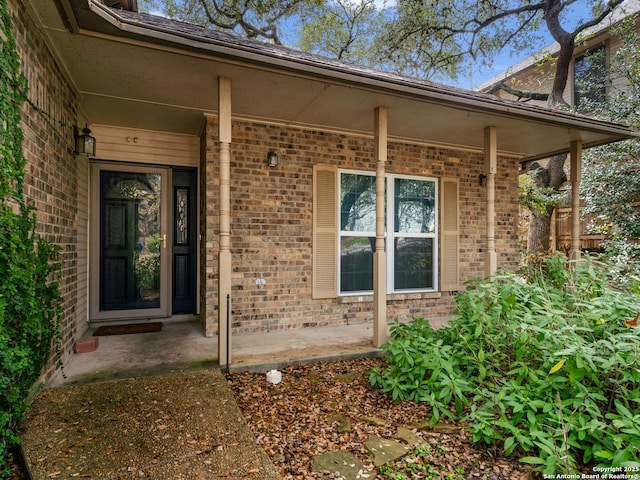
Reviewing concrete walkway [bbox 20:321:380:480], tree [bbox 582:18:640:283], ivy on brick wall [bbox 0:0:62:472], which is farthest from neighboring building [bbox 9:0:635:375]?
tree [bbox 582:18:640:283]

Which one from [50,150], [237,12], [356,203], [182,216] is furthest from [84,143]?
[237,12]

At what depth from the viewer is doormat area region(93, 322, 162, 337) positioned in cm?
443

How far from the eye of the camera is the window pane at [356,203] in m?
5.20

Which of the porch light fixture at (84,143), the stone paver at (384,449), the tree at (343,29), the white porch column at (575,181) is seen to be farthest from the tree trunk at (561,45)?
the porch light fixture at (84,143)

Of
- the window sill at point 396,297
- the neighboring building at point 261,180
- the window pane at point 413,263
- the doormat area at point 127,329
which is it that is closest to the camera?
the neighboring building at point 261,180

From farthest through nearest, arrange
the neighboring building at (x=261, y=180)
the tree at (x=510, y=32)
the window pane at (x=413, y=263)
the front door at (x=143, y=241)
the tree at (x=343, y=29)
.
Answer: the tree at (x=343, y=29), the tree at (x=510, y=32), the window pane at (x=413, y=263), the front door at (x=143, y=241), the neighboring building at (x=261, y=180)

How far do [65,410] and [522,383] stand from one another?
3.26 m

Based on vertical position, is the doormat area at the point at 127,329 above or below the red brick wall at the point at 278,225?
below

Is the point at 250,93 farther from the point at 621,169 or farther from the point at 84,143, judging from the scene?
the point at 621,169

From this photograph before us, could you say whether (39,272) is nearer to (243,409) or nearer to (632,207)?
(243,409)

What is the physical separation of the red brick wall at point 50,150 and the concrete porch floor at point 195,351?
278mm

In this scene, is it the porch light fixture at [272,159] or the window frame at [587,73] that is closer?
the porch light fixture at [272,159]

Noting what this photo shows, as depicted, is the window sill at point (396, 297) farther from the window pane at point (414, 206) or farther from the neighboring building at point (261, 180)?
the window pane at point (414, 206)

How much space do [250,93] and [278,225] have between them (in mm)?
1724
